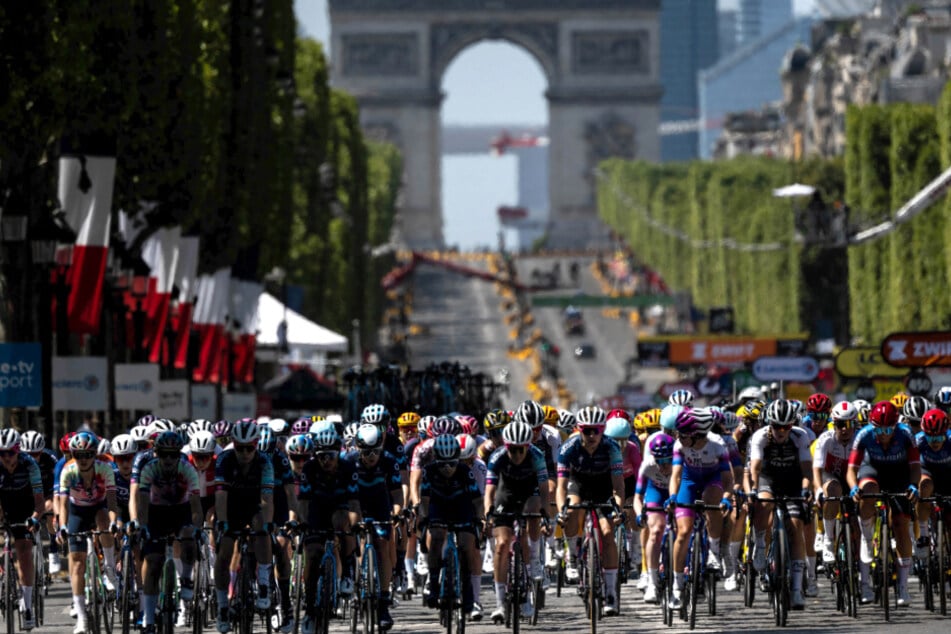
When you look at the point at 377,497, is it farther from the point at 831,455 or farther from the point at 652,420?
the point at 652,420

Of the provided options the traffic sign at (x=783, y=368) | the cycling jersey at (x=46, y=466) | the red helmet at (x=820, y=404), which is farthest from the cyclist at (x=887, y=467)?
the traffic sign at (x=783, y=368)

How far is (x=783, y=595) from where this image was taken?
935 inches

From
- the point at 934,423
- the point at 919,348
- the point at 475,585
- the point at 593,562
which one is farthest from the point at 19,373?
the point at 919,348

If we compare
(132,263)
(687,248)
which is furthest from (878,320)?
(687,248)

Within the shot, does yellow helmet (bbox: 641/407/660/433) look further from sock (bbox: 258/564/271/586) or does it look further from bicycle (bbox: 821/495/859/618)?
sock (bbox: 258/564/271/586)

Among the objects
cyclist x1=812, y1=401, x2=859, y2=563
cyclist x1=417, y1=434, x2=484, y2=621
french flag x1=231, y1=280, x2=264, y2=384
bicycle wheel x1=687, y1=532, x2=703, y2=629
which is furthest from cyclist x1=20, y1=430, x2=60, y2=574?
french flag x1=231, y1=280, x2=264, y2=384

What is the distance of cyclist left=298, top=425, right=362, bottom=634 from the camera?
22656 millimetres

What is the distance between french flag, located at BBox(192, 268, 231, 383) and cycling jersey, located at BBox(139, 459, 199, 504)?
29.4 meters

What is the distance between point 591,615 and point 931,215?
1912 inches

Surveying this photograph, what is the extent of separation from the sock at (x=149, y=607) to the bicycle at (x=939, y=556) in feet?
23.2

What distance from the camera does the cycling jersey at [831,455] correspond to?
26.1 metres

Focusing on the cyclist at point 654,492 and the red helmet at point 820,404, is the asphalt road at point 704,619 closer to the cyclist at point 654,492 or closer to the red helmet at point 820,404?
the cyclist at point 654,492

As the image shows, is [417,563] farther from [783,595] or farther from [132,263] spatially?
[132,263]

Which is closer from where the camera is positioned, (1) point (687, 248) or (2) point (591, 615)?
(2) point (591, 615)
